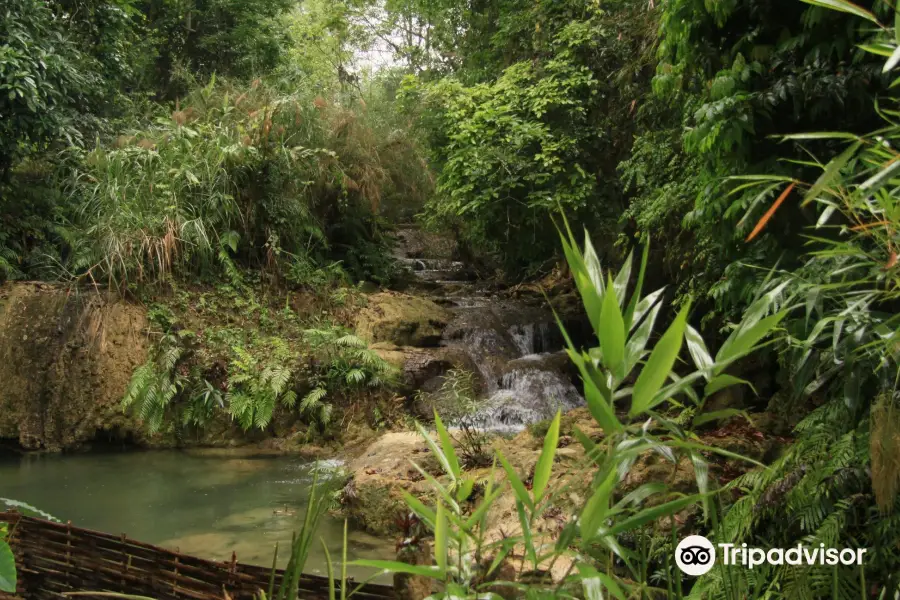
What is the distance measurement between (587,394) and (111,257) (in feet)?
25.9

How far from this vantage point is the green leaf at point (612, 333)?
3.49 ft

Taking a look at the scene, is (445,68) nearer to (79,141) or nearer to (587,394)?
(79,141)

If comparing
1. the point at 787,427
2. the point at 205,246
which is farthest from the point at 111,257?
the point at 787,427

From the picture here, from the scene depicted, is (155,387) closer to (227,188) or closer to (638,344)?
(227,188)

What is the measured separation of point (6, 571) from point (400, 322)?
7162 mm

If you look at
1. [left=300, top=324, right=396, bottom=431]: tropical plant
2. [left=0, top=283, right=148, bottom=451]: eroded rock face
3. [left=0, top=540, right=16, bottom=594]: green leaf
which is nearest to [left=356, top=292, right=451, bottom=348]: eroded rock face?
[left=300, top=324, right=396, bottom=431]: tropical plant

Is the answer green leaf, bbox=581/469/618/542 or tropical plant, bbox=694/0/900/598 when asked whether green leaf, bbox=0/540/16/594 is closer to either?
green leaf, bbox=581/469/618/542

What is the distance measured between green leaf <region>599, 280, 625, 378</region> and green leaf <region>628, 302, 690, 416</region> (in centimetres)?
5

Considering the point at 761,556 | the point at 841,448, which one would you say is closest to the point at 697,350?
the point at 761,556

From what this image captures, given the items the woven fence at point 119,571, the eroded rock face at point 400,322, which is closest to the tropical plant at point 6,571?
the woven fence at point 119,571

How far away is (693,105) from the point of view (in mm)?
4902

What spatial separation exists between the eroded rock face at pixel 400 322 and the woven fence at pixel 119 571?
571 cm

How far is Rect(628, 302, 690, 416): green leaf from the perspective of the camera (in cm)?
102

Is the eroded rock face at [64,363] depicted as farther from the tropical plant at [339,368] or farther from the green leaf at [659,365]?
the green leaf at [659,365]
